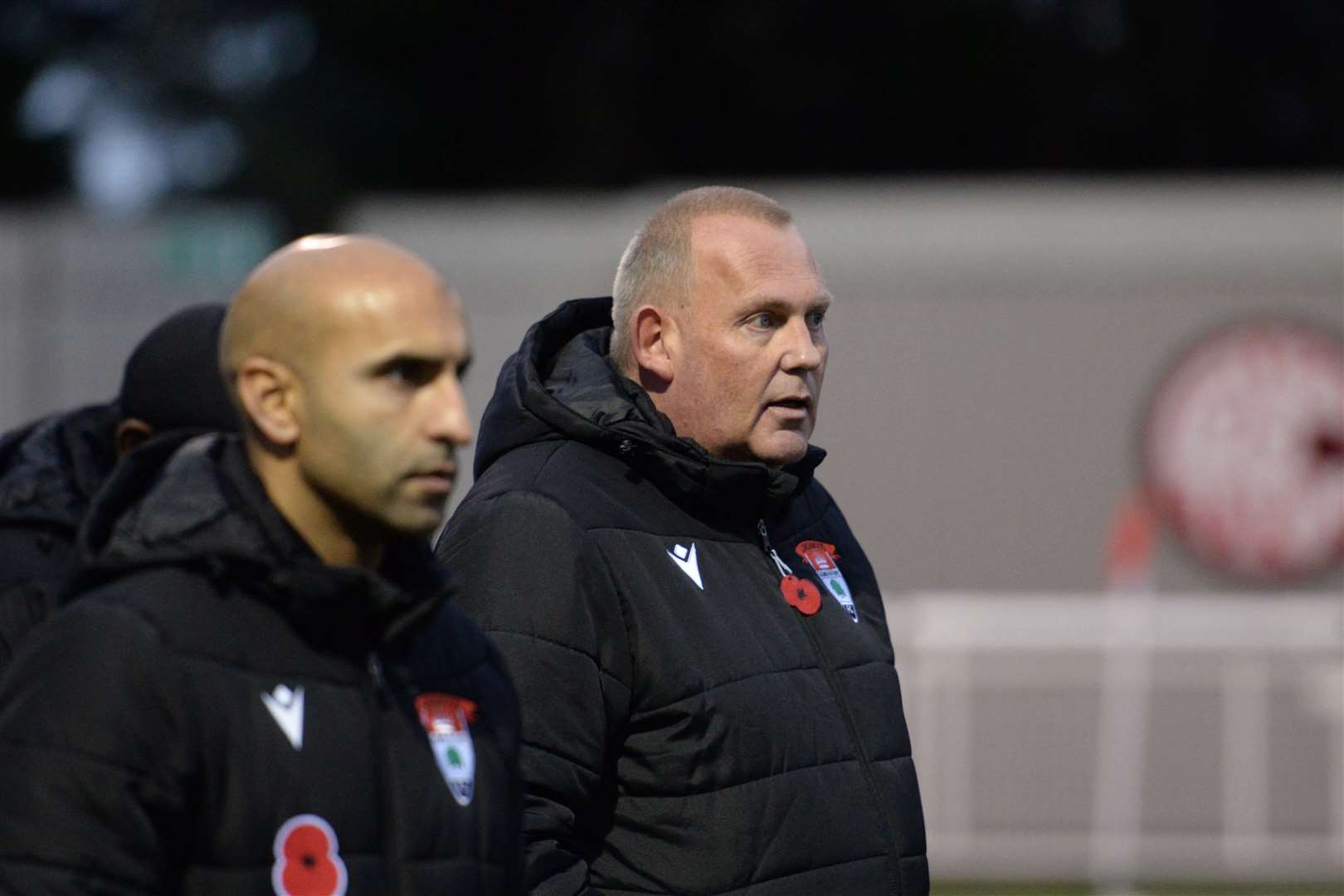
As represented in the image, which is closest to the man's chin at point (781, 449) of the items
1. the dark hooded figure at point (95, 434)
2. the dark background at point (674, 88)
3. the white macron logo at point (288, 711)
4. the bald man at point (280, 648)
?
the dark hooded figure at point (95, 434)

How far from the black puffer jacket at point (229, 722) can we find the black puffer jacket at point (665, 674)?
2.42 ft

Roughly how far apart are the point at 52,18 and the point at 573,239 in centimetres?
1039

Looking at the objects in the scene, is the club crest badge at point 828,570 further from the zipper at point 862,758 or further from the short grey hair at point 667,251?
the short grey hair at point 667,251

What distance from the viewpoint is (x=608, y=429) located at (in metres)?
3.61

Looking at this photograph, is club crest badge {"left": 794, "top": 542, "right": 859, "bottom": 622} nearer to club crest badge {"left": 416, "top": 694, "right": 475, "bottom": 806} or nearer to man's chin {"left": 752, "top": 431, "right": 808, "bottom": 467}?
man's chin {"left": 752, "top": 431, "right": 808, "bottom": 467}

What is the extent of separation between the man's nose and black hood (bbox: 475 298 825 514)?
1.16m

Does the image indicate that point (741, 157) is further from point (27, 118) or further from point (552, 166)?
point (27, 118)

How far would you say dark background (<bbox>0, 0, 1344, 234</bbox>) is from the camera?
2014 cm

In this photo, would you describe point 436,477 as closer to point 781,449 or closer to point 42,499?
point 781,449

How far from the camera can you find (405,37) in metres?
21.4

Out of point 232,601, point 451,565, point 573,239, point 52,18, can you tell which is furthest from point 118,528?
point 52,18

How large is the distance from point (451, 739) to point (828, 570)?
140 centimetres

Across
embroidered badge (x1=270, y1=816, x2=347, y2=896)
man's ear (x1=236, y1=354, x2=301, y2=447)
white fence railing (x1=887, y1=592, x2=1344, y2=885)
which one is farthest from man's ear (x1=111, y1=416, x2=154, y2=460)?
white fence railing (x1=887, y1=592, x2=1344, y2=885)

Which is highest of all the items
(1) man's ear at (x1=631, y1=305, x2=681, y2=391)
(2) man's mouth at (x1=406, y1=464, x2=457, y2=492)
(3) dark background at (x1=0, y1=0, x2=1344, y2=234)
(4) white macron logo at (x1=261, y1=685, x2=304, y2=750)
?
(3) dark background at (x1=0, y1=0, x2=1344, y2=234)
